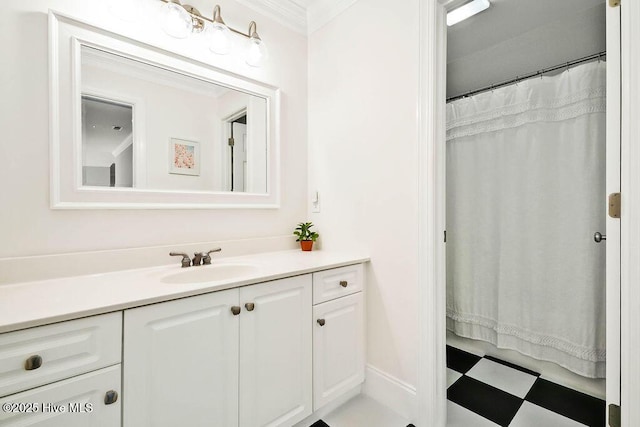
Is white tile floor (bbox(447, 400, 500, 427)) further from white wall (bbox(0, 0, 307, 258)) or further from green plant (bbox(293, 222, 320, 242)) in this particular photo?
white wall (bbox(0, 0, 307, 258))

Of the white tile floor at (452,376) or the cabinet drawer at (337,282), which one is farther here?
the white tile floor at (452,376)

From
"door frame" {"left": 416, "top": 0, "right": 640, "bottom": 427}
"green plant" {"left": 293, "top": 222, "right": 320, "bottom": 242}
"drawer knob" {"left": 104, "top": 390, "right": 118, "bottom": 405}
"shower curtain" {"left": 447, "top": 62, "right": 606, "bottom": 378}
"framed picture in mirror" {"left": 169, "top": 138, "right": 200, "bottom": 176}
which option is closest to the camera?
"drawer knob" {"left": 104, "top": 390, "right": 118, "bottom": 405}

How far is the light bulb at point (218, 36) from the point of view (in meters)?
1.58

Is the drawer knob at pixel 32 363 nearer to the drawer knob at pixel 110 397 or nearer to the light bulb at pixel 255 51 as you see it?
the drawer knob at pixel 110 397

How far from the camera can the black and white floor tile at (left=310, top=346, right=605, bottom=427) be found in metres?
1.46

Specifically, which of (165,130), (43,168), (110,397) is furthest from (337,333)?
(43,168)

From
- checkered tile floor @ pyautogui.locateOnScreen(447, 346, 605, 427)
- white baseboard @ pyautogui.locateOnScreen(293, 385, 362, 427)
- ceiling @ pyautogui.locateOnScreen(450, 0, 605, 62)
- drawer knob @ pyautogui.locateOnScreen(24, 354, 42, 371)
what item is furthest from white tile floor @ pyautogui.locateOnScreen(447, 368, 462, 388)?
ceiling @ pyautogui.locateOnScreen(450, 0, 605, 62)

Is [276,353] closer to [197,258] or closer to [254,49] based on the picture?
[197,258]

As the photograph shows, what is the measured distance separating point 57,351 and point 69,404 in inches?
6.4

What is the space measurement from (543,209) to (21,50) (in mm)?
2717

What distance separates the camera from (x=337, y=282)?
4.96 feet

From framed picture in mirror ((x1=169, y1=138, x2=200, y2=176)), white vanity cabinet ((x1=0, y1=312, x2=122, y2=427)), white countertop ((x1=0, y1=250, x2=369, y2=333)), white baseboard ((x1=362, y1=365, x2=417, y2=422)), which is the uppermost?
framed picture in mirror ((x1=169, y1=138, x2=200, y2=176))

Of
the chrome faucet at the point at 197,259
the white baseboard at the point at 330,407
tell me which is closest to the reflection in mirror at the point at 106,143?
the chrome faucet at the point at 197,259

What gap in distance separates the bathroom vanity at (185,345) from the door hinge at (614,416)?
3.27 ft
